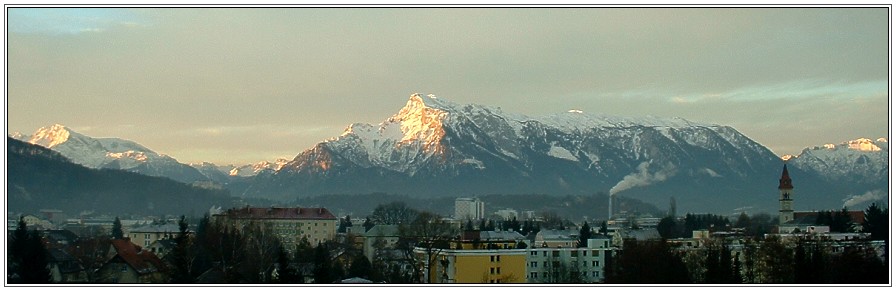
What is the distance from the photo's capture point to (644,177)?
397 feet

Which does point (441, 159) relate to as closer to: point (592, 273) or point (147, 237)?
point (147, 237)

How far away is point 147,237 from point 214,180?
36.9 metres

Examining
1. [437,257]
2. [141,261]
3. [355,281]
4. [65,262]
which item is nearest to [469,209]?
[437,257]

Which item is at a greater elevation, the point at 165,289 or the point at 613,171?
the point at 613,171

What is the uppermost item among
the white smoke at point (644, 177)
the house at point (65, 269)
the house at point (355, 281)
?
the white smoke at point (644, 177)

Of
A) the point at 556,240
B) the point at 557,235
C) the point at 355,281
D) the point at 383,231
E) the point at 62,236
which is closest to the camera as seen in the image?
the point at 355,281

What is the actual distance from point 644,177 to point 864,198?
914 inches

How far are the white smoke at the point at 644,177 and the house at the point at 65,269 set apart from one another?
263 feet

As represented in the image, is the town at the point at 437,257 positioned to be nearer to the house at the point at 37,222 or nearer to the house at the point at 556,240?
the house at the point at 556,240

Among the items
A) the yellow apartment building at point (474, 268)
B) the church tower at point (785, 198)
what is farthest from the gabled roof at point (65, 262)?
the church tower at point (785, 198)

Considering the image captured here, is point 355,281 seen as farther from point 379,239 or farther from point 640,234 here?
point 640,234

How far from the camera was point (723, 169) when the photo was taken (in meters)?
126

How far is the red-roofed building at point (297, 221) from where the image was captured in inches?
2392

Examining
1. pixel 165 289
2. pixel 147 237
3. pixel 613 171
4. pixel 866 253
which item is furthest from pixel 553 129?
pixel 165 289
